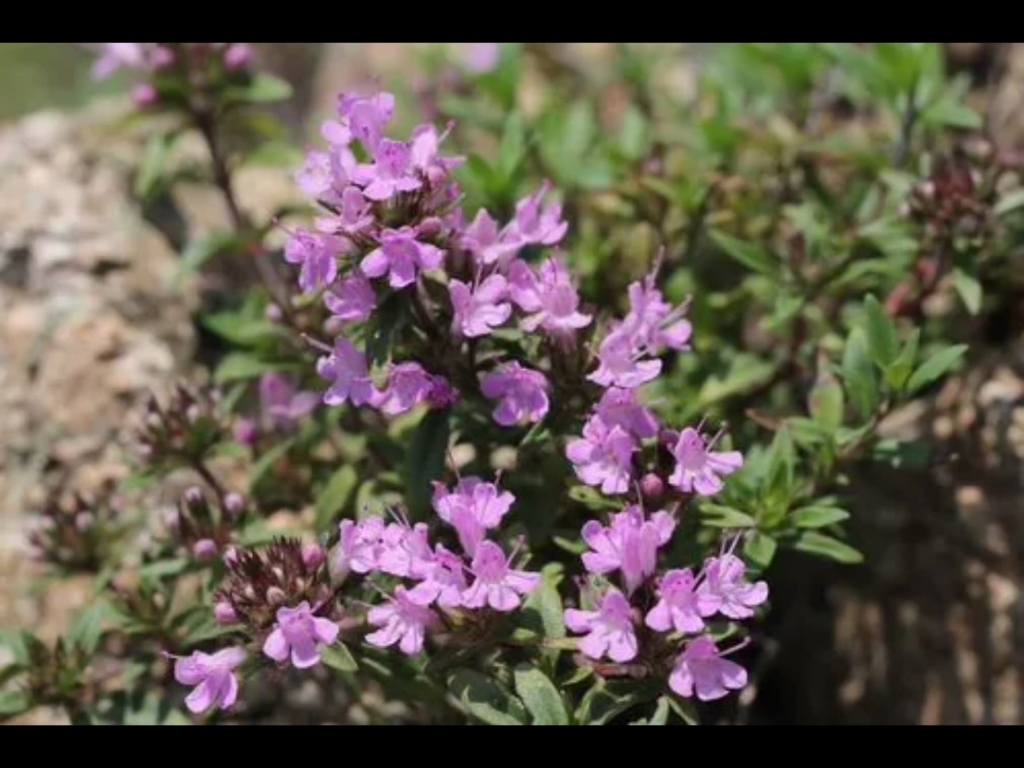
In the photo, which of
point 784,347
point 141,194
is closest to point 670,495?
point 784,347

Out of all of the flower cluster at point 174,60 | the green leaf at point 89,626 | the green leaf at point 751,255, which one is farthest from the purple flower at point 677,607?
the flower cluster at point 174,60

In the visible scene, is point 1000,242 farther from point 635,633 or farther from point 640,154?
point 635,633

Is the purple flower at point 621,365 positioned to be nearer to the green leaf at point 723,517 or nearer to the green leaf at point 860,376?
the green leaf at point 723,517

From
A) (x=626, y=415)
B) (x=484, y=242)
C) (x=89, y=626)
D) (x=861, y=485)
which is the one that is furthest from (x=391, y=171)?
(x=861, y=485)

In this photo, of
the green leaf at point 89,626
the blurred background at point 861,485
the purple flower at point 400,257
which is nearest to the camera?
the purple flower at point 400,257

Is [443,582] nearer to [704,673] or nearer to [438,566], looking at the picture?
[438,566]
